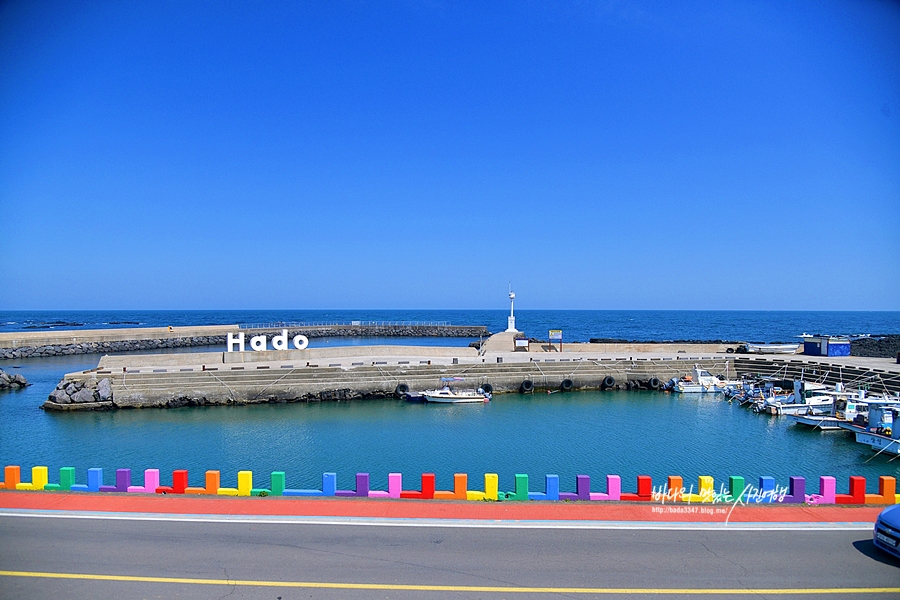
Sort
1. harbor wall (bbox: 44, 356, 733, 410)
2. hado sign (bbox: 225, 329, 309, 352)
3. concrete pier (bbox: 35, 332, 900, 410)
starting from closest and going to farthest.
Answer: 1. harbor wall (bbox: 44, 356, 733, 410)
2. concrete pier (bbox: 35, 332, 900, 410)
3. hado sign (bbox: 225, 329, 309, 352)

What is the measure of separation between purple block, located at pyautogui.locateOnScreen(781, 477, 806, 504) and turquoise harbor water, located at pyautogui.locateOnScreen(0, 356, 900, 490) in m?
7.30

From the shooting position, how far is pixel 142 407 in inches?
1495

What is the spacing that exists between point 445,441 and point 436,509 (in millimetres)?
15754

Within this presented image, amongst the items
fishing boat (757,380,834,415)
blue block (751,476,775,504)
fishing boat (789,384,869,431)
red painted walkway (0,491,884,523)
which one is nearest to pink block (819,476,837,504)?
red painted walkway (0,491,884,523)

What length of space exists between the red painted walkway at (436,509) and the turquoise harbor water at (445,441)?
24.1 feet

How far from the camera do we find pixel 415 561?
10781mm

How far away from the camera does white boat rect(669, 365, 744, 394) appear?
4428 cm

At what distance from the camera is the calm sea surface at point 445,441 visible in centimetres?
2444

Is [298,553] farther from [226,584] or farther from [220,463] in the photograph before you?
[220,463]

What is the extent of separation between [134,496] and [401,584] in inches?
331

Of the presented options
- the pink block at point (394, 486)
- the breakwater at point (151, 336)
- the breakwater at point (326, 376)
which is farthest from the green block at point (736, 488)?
the breakwater at point (151, 336)

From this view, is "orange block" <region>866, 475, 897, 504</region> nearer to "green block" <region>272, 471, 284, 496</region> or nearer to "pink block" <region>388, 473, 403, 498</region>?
"pink block" <region>388, 473, 403, 498</region>

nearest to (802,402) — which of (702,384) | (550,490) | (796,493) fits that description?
(702,384)

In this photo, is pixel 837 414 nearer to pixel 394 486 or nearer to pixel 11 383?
pixel 394 486
